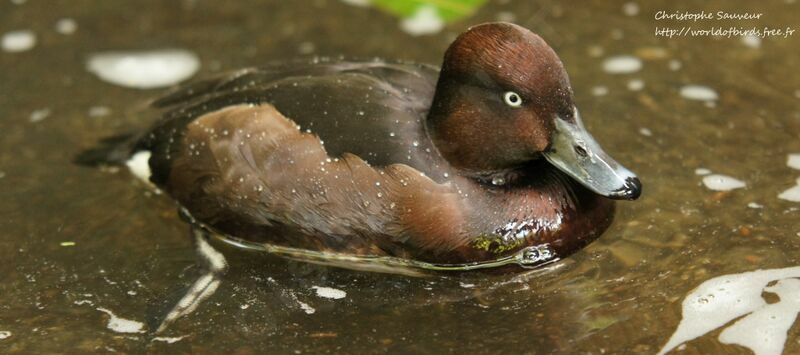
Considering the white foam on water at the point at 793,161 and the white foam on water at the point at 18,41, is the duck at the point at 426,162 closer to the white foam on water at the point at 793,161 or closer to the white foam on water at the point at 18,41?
the white foam on water at the point at 793,161

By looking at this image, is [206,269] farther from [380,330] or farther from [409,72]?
[409,72]

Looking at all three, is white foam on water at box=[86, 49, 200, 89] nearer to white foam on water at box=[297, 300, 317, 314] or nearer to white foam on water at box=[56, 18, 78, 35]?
white foam on water at box=[56, 18, 78, 35]

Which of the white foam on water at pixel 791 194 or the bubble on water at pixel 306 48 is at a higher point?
the white foam on water at pixel 791 194

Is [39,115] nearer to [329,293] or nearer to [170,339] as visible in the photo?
[170,339]

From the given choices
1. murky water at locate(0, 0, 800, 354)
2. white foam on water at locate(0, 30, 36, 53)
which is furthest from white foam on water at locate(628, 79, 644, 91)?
white foam on water at locate(0, 30, 36, 53)

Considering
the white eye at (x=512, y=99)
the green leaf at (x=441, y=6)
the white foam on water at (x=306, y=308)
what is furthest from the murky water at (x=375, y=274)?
the white eye at (x=512, y=99)

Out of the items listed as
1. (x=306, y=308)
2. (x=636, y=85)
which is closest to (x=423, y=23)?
(x=636, y=85)

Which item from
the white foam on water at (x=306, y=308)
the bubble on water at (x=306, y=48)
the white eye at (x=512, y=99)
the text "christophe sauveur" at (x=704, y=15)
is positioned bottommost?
the white foam on water at (x=306, y=308)
